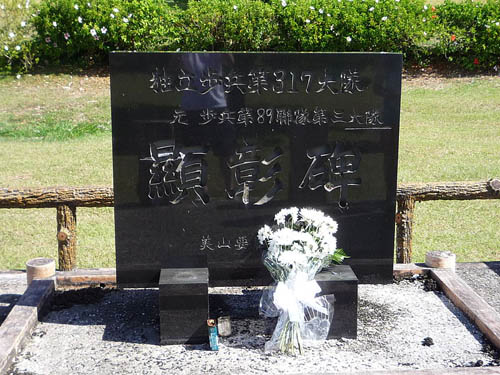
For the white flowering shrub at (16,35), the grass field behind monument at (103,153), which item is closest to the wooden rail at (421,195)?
the grass field behind monument at (103,153)

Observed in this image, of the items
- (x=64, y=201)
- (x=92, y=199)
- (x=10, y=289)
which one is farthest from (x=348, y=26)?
(x=10, y=289)

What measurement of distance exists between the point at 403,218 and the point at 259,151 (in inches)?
74.4

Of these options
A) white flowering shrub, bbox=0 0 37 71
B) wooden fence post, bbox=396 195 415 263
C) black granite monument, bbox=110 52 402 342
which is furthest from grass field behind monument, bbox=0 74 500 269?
black granite monument, bbox=110 52 402 342

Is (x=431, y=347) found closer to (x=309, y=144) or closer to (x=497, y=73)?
(x=309, y=144)

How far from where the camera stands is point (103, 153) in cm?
1037

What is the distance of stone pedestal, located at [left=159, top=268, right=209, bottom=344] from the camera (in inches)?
180

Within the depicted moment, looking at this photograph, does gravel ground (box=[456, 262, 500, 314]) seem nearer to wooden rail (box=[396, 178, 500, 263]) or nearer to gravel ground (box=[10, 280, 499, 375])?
wooden rail (box=[396, 178, 500, 263])

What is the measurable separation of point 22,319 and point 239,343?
1.48 m

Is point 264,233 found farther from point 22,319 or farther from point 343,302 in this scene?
point 22,319

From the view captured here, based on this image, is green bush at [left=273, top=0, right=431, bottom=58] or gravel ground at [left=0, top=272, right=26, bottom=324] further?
green bush at [left=273, top=0, right=431, bottom=58]

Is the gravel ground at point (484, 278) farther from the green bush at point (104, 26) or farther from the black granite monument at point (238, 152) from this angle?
the green bush at point (104, 26)

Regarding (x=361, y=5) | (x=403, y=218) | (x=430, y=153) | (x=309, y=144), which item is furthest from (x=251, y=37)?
(x=309, y=144)

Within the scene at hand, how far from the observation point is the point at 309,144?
5012 mm

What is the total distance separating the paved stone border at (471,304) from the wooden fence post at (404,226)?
0.63 metres
